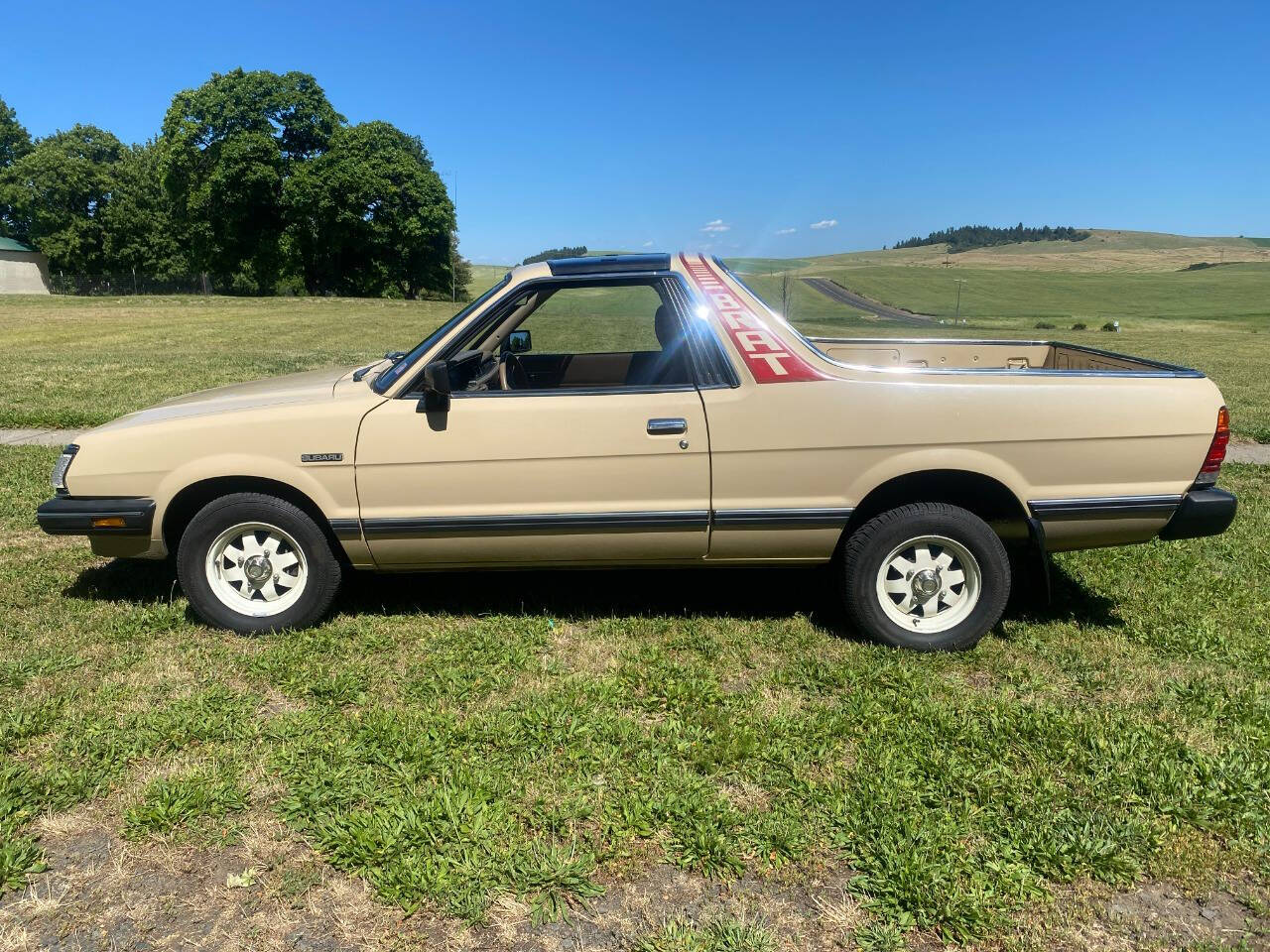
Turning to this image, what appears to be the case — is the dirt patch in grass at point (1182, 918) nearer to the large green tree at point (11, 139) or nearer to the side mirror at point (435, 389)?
the side mirror at point (435, 389)

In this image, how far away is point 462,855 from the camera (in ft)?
8.04

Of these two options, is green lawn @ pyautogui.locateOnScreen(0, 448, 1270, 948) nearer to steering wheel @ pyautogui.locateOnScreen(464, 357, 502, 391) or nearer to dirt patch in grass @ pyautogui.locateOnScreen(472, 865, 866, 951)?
dirt patch in grass @ pyautogui.locateOnScreen(472, 865, 866, 951)

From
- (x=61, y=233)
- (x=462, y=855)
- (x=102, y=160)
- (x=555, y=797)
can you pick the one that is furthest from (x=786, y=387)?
(x=102, y=160)

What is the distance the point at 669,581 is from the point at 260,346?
720 inches

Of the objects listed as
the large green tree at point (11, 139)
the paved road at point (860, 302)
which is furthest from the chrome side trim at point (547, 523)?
the large green tree at point (11, 139)

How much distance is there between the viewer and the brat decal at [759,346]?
143 inches

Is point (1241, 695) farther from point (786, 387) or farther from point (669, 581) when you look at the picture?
point (669, 581)

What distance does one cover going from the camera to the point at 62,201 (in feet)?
179

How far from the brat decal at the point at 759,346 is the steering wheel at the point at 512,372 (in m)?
1.28

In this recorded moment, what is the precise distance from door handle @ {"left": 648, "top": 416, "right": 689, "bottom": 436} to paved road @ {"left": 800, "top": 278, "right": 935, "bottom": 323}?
38.8m

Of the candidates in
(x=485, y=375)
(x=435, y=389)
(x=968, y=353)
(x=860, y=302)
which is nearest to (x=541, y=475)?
(x=435, y=389)

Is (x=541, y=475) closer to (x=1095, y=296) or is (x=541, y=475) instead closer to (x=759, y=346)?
(x=759, y=346)

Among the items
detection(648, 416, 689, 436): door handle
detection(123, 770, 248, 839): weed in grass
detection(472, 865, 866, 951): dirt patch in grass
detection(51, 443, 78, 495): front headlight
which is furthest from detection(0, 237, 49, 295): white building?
detection(472, 865, 866, 951): dirt patch in grass

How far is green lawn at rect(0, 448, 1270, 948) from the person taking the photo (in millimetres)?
2424
